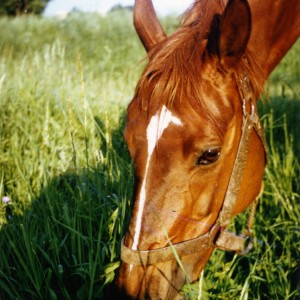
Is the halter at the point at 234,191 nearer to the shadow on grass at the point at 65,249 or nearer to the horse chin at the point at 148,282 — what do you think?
the horse chin at the point at 148,282

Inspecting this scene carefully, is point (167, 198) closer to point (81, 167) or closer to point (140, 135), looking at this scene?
point (140, 135)

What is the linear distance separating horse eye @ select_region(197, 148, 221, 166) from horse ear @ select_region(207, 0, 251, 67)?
433mm

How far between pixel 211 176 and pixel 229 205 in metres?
0.22

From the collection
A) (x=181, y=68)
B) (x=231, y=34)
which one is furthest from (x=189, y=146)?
(x=231, y=34)

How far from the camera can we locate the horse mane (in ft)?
5.15

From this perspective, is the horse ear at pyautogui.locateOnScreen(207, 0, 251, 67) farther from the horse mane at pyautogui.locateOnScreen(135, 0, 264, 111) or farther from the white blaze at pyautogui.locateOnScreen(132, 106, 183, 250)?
the white blaze at pyautogui.locateOnScreen(132, 106, 183, 250)

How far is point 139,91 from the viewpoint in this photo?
66.2 inches

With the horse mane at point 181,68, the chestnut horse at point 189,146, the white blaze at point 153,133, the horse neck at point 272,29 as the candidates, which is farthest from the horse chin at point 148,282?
the horse neck at point 272,29

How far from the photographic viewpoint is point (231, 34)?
1562 mm

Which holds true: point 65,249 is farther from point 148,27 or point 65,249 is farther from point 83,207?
point 148,27

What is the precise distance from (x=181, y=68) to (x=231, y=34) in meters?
0.28

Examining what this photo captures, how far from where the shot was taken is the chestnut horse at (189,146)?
1485 mm

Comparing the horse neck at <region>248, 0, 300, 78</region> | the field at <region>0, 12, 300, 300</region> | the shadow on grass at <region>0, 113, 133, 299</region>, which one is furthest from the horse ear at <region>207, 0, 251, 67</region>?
the shadow on grass at <region>0, 113, 133, 299</region>

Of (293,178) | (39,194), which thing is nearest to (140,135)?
(39,194)
